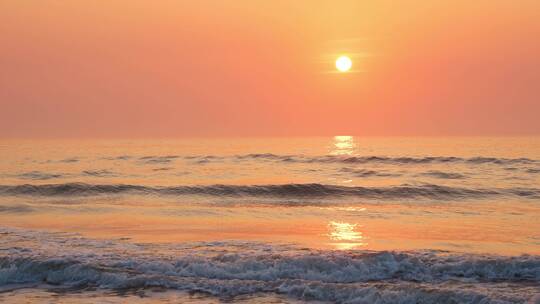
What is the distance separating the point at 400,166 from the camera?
1977 inches

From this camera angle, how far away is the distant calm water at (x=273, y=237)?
13.4 meters

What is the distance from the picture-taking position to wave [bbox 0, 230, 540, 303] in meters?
12.9

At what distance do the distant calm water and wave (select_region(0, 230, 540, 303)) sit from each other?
4cm

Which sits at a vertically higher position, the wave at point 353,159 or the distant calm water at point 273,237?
the wave at point 353,159

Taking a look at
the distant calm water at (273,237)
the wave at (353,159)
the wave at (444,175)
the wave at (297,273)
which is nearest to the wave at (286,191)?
the distant calm water at (273,237)

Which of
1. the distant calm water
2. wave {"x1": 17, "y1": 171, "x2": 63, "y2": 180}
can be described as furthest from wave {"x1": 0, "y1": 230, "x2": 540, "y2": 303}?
wave {"x1": 17, "y1": 171, "x2": 63, "y2": 180}

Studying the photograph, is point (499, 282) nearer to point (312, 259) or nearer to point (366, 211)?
point (312, 259)

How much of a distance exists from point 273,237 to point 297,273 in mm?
5288

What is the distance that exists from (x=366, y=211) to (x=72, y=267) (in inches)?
635

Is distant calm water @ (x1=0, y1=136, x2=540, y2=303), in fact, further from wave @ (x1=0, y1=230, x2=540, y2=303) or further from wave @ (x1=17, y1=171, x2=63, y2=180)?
wave @ (x1=17, y1=171, x2=63, y2=180)

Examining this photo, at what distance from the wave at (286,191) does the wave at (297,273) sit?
719 inches

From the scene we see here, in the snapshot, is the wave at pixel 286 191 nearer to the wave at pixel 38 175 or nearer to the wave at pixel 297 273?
the wave at pixel 38 175

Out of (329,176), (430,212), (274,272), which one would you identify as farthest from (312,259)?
(329,176)

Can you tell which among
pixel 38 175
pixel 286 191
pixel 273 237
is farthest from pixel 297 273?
pixel 38 175
